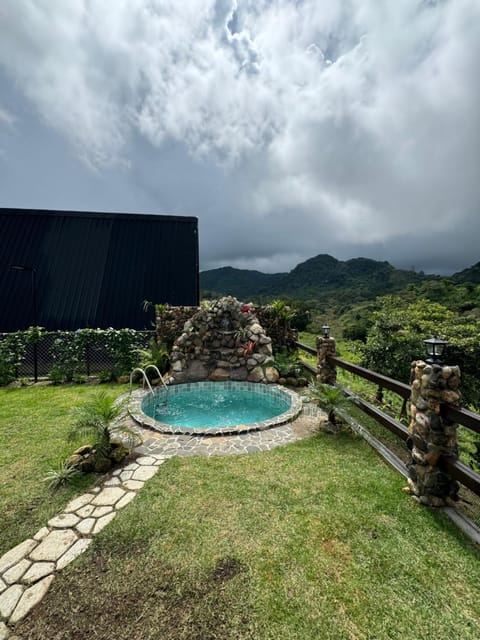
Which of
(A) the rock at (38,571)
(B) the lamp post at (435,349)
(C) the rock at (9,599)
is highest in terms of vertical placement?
(B) the lamp post at (435,349)

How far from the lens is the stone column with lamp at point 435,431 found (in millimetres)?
2955

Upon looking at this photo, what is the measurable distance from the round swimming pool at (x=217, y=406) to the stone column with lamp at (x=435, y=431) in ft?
8.72

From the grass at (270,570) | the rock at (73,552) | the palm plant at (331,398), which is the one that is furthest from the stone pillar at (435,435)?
the rock at (73,552)

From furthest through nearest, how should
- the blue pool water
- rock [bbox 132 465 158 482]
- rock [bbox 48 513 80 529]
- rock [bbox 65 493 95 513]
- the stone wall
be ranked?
the stone wall → the blue pool water → rock [bbox 132 465 158 482] → rock [bbox 65 493 95 513] → rock [bbox 48 513 80 529]

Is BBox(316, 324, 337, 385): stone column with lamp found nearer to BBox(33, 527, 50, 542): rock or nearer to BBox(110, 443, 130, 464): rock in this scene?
BBox(110, 443, 130, 464): rock

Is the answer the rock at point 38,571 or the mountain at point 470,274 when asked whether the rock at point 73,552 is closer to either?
the rock at point 38,571

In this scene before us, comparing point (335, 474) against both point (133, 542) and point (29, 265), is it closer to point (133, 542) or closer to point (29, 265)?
point (133, 542)

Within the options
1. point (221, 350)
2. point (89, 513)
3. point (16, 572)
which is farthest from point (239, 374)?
point (16, 572)

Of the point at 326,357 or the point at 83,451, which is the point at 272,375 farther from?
the point at 83,451

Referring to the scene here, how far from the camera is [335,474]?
3666mm

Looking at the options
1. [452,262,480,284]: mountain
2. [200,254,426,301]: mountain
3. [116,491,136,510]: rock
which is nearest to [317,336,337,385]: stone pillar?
[116,491,136,510]: rock

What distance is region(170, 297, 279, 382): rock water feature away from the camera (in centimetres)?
848

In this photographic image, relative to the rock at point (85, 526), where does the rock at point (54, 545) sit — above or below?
below

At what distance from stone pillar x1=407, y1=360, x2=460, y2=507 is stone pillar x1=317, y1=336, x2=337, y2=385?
3926 millimetres
